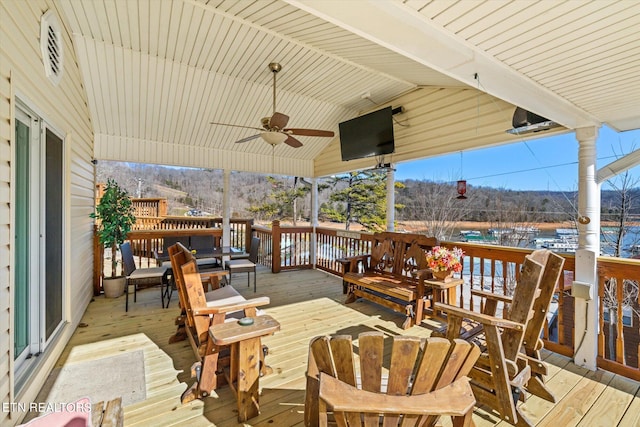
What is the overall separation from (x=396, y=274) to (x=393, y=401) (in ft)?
11.8

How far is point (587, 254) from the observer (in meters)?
2.77

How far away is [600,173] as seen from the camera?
2.80 m

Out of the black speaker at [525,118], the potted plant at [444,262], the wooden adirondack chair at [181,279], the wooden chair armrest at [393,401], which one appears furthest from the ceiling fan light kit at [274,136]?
the wooden chair armrest at [393,401]

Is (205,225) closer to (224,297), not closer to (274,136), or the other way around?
(274,136)

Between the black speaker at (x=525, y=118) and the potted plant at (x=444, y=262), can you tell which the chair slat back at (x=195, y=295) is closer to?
the potted plant at (x=444, y=262)

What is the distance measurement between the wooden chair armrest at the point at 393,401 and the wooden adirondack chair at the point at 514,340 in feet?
3.43

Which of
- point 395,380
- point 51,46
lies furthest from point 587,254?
point 51,46

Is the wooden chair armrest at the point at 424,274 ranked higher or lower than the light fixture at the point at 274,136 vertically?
lower

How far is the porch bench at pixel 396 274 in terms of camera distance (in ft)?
12.2

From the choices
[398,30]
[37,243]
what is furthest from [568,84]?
[37,243]

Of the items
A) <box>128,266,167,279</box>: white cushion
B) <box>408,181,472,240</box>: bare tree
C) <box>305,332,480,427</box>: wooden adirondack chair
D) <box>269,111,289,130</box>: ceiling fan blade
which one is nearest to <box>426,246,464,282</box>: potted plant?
<box>305,332,480,427</box>: wooden adirondack chair

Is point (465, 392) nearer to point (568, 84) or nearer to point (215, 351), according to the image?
point (215, 351)

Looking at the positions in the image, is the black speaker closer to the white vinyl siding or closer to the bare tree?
the white vinyl siding

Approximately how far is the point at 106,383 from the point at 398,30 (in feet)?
11.2
